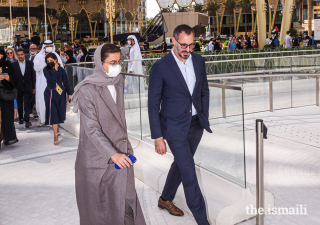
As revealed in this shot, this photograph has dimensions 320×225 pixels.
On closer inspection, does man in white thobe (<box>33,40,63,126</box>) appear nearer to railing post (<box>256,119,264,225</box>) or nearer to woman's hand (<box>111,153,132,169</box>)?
railing post (<box>256,119,264,225</box>)

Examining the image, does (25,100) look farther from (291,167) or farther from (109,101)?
(109,101)

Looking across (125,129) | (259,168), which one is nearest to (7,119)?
(125,129)

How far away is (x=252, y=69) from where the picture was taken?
1405 centimetres

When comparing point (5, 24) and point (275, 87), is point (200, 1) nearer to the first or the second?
point (5, 24)

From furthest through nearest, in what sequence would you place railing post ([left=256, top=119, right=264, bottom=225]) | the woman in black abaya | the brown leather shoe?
the woman in black abaya
the brown leather shoe
railing post ([left=256, top=119, right=264, bottom=225])

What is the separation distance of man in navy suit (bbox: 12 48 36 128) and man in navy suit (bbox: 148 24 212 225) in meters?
6.84

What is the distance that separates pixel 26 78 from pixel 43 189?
5298 millimetres

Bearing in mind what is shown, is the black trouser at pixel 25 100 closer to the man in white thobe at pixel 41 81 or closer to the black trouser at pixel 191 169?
the man in white thobe at pixel 41 81

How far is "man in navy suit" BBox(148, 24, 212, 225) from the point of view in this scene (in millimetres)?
3400

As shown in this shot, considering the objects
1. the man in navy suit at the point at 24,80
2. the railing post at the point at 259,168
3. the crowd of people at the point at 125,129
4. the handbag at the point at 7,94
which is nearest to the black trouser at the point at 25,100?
the man in navy suit at the point at 24,80

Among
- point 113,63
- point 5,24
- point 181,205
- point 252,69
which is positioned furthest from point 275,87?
point 5,24

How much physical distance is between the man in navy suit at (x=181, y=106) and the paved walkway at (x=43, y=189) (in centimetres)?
62

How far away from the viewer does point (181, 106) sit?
345 cm

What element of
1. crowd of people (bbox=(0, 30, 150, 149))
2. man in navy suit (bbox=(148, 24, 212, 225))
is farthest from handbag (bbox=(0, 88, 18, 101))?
man in navy suit (bbox=(148, 24, 212, 225))
